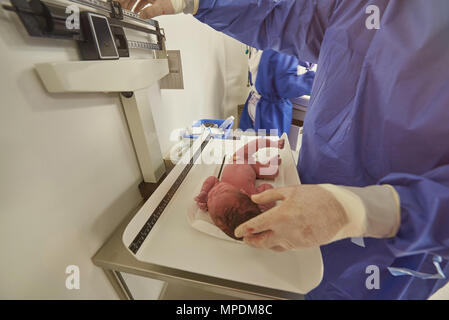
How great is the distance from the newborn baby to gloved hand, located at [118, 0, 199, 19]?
677mm

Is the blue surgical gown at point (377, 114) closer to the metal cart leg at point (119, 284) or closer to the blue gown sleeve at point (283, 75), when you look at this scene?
the blue gown sleeve at point (283, 75)

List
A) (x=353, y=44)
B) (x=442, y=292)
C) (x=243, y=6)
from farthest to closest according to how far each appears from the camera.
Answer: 1. (x=442, y=292)
2. (x=243, y=6)
3. (x=353, y=44)

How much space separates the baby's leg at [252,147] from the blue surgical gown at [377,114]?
23cm

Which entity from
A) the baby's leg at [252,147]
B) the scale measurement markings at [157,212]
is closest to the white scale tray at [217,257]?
the scale measurement markings at [157,212]

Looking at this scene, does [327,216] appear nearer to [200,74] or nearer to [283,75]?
[283,75]

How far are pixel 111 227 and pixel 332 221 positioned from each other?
0.73 meters

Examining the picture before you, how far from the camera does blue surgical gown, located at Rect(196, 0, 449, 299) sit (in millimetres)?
391

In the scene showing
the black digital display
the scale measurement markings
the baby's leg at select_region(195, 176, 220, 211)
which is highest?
the black digital display

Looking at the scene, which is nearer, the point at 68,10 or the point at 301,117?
the point at 68,10

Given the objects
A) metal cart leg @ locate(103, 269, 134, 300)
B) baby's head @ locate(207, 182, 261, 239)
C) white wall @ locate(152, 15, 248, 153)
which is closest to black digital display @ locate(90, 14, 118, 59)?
white wall @ locate(152, 15, 248, 153)

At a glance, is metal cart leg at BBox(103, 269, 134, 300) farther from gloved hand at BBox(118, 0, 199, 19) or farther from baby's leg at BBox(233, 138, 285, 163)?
gloved hand at BBox(118, 0, 199, 19)
